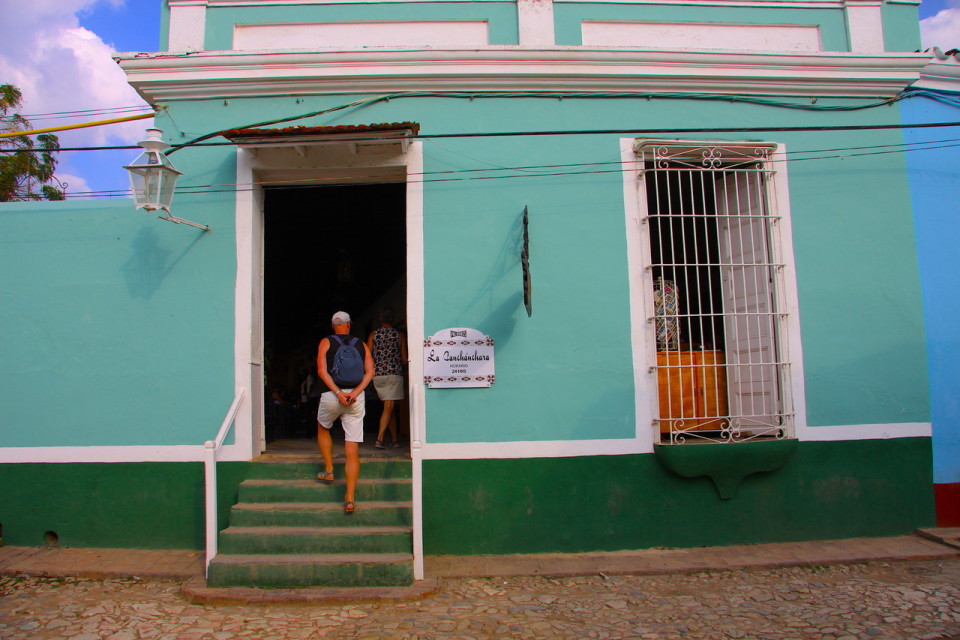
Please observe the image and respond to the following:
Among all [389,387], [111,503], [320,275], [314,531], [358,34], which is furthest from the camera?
[320,275]

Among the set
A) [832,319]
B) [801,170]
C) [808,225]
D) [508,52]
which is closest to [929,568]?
[832,319]

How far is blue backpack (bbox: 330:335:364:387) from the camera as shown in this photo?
5121 millimetres

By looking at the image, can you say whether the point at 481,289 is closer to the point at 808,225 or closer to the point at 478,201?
the point at 478,201

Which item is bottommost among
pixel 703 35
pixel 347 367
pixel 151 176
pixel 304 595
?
pixel 304 595

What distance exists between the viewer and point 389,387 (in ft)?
20.4

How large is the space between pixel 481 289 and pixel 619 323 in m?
1.23

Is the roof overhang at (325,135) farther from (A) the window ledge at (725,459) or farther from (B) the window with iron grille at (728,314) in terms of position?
(A) the window ledge at (725,459)

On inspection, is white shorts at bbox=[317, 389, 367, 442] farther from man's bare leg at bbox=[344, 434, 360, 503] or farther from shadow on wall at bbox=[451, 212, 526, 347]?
shadow on wall at bbox=[451, 212, 526, 347]

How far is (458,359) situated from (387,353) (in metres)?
1.15

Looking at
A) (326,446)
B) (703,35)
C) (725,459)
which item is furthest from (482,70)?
Result: (725,459)

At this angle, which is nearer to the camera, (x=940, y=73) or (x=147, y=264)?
(x=147, y=264)

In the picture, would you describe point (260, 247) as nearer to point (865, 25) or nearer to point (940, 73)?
point (865, 25)

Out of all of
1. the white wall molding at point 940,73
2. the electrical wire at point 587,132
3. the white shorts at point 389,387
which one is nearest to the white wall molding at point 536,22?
the electrical wire at point 587,132

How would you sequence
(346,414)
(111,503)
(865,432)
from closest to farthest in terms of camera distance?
(346,414)
(111,503)
(865,432)
